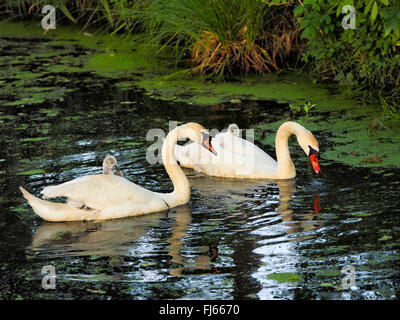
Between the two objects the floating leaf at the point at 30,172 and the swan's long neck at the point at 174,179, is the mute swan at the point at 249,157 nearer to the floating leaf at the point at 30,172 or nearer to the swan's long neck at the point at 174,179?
the swan's long neck at the point at 174,179

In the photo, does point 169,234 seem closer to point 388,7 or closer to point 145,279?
point 145,279

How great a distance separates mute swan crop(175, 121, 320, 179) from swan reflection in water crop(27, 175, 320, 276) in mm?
247

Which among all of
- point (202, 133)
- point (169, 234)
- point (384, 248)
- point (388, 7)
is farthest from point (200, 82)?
point (384, 248)

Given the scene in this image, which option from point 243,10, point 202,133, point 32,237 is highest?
point 243,10

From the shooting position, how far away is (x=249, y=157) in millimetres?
7715

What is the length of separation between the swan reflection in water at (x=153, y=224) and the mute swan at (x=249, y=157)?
0.81ft

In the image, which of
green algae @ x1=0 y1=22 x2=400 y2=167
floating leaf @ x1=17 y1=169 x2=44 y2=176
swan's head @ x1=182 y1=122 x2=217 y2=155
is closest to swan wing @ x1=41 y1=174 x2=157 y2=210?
swan's head @ x1=182 y1=122 x2=217 y2=155

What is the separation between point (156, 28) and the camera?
11438mm

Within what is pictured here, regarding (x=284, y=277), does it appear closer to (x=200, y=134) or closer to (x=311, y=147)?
(x=200, y=134)

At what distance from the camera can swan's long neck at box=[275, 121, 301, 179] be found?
24.7 feet

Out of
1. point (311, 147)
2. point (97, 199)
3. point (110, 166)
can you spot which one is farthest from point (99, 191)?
point (311, 147)

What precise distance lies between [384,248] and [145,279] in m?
1.69

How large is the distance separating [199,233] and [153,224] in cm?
50
